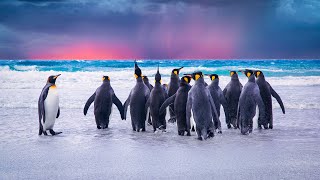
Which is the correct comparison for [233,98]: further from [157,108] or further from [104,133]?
[104,133]

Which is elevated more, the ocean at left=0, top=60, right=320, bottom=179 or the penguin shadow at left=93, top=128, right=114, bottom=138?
the ocean at left=0, top=60, right=320, bottom=179

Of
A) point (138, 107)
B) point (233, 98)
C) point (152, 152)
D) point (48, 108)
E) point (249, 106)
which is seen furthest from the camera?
point (233, 98)

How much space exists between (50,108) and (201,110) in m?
2.70

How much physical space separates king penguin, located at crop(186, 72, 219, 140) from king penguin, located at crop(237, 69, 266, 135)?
0.68 metres

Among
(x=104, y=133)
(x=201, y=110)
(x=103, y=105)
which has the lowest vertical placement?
(x=104, y=133)

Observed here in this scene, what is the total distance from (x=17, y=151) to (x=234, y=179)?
3054mm

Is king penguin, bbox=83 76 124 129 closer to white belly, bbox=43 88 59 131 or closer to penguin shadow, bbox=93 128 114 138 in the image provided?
penguin shadow, bbox=93 128 114 138

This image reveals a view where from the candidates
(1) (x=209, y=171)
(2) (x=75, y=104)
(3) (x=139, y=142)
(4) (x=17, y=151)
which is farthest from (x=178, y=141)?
(2) (x=75, y=104)

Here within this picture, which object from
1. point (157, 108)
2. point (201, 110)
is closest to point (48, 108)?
point (157, 108)

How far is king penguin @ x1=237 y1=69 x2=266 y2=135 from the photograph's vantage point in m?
7.19

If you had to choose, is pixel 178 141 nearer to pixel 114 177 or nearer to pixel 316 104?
pixel 114 177

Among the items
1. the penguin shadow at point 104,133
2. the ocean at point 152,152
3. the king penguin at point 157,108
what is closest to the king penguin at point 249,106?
the ocean at point 152,152

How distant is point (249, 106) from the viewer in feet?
23.9

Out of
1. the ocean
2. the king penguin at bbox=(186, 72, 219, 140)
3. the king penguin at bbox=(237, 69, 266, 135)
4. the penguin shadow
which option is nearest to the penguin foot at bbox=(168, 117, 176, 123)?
the ocean
